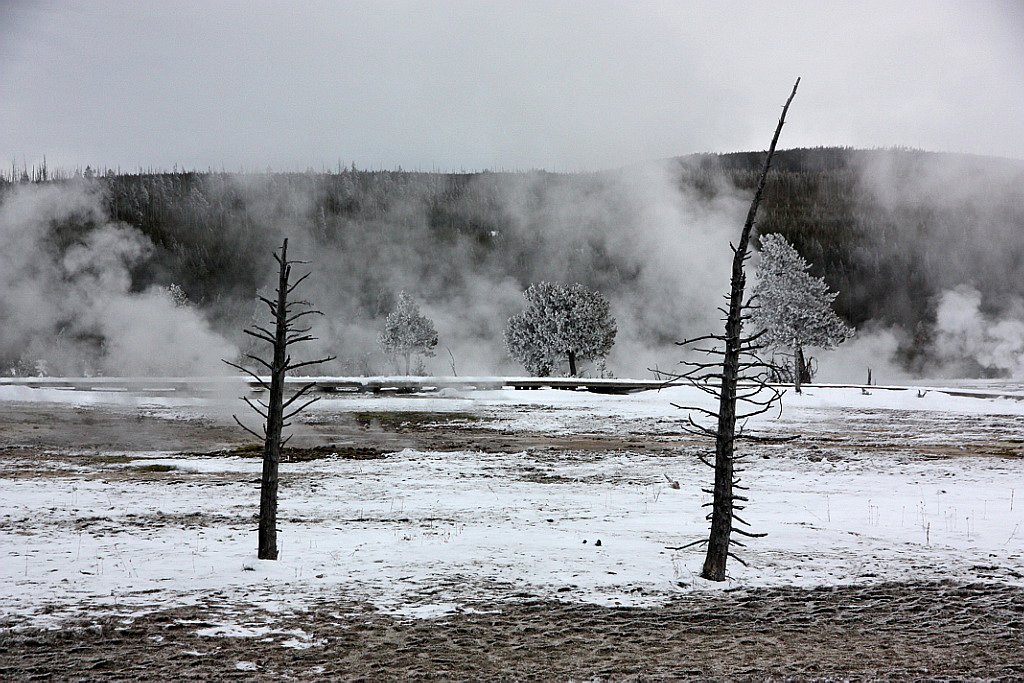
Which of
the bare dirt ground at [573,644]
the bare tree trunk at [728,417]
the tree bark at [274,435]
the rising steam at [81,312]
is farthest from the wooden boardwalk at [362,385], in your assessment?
the bare dirt ground at [573,644]

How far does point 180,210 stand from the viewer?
507 ft

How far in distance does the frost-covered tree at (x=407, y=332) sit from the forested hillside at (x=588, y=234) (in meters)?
26.3

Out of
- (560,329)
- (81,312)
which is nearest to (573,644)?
(81,312)

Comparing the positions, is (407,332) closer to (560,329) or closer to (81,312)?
(560,329)

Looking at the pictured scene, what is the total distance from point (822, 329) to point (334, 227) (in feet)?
392

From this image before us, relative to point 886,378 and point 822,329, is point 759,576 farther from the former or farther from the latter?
point 886,378

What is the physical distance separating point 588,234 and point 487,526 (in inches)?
5426

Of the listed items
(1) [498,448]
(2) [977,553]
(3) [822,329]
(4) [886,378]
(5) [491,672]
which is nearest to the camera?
(5) [491,672]

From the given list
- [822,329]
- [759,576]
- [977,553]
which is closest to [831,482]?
[977,553]

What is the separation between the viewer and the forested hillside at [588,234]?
12306cm

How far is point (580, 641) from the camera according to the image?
24.2 feet

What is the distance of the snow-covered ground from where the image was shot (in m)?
9.16

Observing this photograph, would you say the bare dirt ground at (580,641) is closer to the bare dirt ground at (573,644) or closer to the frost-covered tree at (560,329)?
the bare dirt ground at (573,644)

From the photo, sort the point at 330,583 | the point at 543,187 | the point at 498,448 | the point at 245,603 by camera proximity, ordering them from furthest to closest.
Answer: the point at 543,187 < the point at 498,448 < the point at 330,583 < the point at 245,603
